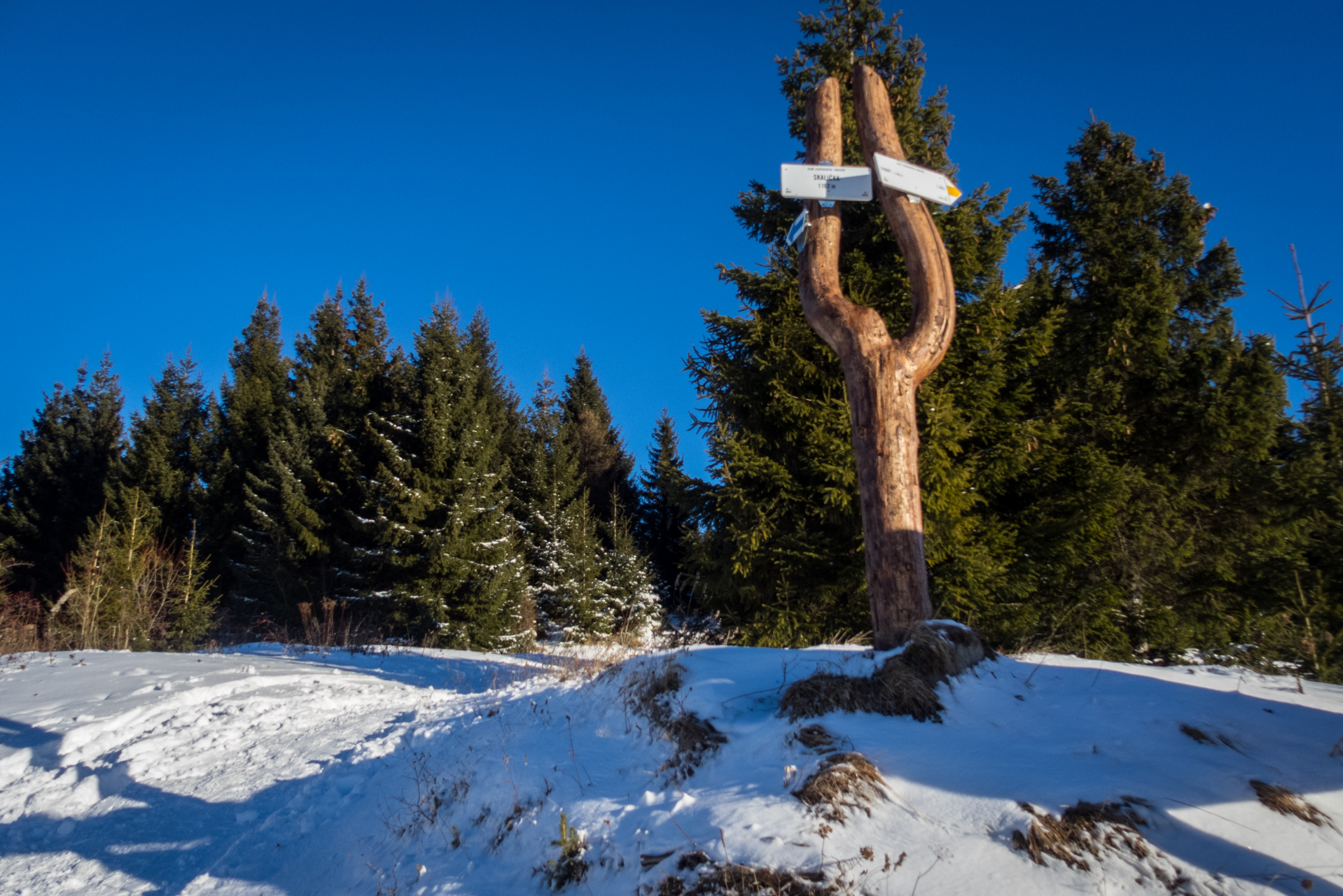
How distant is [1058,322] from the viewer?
10.5m

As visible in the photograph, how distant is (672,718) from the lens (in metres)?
4.00

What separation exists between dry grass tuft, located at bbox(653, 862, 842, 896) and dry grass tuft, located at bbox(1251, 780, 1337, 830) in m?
1.74

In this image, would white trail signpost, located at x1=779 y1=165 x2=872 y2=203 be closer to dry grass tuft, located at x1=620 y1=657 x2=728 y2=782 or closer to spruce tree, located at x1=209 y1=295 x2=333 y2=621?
dry grass tuft, located at x1=620 y1=657 x2=728 y2=782

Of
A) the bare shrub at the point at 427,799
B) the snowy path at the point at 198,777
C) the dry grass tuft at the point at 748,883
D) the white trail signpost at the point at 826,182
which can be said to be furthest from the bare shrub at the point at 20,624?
the white trail signpost at the point at 826,182

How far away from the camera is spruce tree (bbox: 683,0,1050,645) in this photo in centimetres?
862

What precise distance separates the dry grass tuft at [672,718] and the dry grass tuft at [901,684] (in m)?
0.52

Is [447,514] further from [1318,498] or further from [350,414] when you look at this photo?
[1318,498]

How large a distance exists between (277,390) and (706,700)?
3151 cm

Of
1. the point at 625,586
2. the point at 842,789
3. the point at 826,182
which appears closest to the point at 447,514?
the point at 625,586

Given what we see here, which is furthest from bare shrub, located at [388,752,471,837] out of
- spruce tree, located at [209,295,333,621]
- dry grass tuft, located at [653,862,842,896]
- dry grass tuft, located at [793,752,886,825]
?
spruce tree, located at [209,295,333,621]

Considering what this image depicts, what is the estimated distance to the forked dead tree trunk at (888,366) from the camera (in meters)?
5.04

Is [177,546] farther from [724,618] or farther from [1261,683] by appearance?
[1261,683]

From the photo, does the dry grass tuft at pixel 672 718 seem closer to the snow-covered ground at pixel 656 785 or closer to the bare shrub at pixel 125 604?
the snow-covered ground at pixel 656 785

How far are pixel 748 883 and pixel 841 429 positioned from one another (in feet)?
23.5
